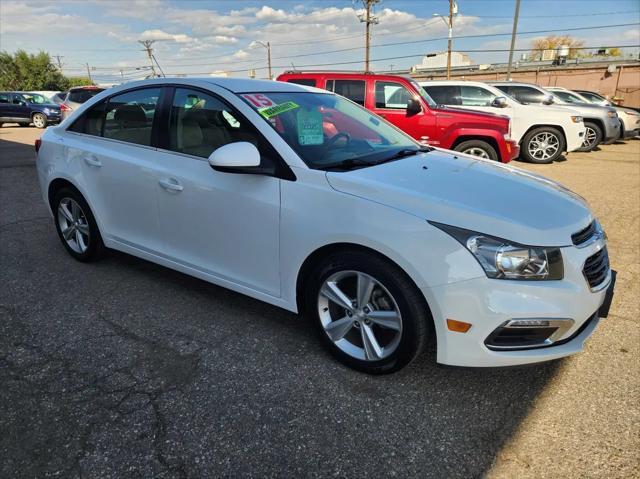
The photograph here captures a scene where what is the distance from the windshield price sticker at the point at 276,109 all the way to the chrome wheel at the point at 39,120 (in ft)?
73.7

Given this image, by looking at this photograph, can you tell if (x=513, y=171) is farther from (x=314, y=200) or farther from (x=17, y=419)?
(x=17, y=419)

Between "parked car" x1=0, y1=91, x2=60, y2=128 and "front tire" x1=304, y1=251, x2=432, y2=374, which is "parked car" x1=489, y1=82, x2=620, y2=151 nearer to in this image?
"front tire" x1=304, y1=251, x2=432, y2=374

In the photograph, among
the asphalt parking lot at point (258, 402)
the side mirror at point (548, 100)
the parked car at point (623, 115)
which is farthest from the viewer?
the parked car at point (623, 115)

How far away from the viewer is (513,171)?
319 centimetres

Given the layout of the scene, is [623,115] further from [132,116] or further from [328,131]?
[132,116]

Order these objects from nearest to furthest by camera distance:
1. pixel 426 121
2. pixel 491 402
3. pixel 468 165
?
pixel 491 402 < pixel 468 165 < pixel 426 121

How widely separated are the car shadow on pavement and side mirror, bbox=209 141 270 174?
1.12m

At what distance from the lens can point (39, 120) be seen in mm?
21406

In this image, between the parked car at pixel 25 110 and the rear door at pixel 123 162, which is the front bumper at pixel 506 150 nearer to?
the rear door at pixel 123 162

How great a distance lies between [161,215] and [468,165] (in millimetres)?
2203

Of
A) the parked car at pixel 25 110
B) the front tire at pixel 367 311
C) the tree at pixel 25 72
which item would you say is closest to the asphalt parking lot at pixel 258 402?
the front tire at pixel 367 311

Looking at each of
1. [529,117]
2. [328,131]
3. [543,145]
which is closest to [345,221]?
[328,131]

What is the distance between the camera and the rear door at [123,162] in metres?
3.48

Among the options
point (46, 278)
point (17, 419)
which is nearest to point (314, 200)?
point (17, 419)
